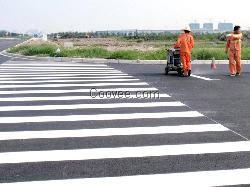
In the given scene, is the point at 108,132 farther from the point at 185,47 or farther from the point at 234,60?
the point at 234,60

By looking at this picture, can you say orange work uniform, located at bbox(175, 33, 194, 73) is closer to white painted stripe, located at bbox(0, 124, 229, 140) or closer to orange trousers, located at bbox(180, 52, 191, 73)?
orange trousers, located at bbox(180, 52, 191, 73)

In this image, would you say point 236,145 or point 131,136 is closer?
point 236,145

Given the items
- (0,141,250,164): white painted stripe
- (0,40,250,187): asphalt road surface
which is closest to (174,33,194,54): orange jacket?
(0,40,250,187): asphalt road surface

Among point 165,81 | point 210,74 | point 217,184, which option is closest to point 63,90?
point 165,81

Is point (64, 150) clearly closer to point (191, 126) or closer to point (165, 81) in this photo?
point (191, 126)

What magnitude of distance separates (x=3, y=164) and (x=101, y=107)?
3.70 m

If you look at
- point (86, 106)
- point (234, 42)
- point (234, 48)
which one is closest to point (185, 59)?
point (234, 48)

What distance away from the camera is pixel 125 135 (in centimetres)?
643

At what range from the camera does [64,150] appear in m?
5.64

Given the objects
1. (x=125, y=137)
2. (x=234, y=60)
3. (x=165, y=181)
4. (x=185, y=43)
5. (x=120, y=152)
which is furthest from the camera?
(x=234, y=60)

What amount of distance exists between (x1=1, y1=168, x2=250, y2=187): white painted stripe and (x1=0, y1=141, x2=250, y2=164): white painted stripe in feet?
2.34

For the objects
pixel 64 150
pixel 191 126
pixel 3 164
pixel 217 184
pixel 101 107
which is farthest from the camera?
pixel 101 107

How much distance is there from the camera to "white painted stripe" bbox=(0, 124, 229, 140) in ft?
20.7

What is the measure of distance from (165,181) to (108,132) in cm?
213
